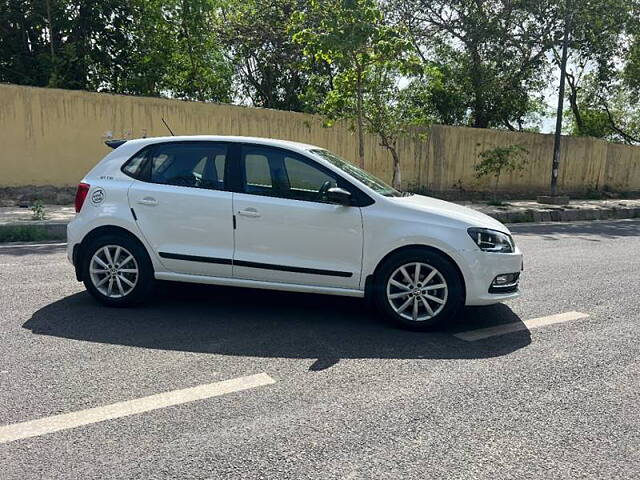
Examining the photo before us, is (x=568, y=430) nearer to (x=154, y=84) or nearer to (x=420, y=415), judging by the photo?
(x=420, y=415)

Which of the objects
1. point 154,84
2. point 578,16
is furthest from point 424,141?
point 154,84

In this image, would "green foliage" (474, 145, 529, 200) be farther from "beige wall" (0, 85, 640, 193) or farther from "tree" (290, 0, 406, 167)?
"tree" (290, 0, 406, 167)

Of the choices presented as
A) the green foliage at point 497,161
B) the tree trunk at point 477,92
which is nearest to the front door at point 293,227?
the green foliage at point 497,161

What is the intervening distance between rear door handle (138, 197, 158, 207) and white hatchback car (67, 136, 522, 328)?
1 cm

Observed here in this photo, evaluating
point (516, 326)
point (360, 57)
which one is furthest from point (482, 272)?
point (360, 57)

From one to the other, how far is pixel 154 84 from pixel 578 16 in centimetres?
1349

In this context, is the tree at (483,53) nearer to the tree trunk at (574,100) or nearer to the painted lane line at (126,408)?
the tree trunk at (574,100)

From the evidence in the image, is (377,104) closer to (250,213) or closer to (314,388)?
(250,213)

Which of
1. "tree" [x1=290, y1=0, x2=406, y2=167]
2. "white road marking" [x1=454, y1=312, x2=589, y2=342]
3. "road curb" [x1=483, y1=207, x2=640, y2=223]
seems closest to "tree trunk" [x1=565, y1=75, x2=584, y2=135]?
"road curb" [x1=483, y1=207, x2=640, y2=223]

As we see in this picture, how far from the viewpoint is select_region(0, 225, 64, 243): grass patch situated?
881 cm

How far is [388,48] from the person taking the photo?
11797mm

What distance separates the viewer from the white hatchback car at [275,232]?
4.59 metres

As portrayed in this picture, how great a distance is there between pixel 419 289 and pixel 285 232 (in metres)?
1.27

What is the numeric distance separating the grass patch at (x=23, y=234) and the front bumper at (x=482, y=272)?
738 centimetres
